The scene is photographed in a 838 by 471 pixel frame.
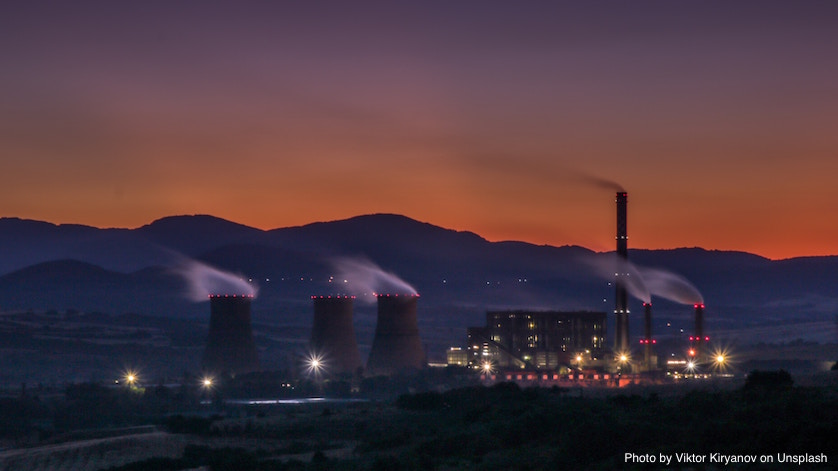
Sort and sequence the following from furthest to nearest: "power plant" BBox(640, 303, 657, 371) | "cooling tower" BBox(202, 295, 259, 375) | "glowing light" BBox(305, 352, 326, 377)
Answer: "power plant" BBox(640, 303, 657, 371)
"glowing light" BBox(305, 352, 326, 377)
"cooling tower" BBox(202, 295, 259, 375)

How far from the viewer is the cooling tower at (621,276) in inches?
4085

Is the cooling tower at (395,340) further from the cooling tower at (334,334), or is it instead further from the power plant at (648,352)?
the power plant at (648,352)

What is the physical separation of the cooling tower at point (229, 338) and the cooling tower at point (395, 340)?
9.56 m

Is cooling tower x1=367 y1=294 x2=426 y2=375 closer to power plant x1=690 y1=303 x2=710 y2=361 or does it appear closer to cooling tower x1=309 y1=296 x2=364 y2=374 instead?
cooling tower x1=309 y1=296 x2=364 y2=374

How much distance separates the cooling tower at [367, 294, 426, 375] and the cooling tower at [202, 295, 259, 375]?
31.4 feet

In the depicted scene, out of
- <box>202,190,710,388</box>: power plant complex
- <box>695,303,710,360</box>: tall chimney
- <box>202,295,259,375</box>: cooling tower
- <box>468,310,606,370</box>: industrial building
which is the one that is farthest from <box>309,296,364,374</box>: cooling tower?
<box>695,303,710,360</box>: tall chimney

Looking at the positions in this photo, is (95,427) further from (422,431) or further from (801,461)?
(801,461)

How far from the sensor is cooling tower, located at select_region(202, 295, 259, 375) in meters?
99.8

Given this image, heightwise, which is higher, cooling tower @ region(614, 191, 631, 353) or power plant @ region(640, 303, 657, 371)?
cooling tower @ region(614, 191, 631, 353)

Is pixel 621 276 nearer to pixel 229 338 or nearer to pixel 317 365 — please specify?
pixel 317 365

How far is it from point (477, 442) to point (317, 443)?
10894 mm

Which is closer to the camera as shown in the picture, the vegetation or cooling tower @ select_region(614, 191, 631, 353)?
the vegetation

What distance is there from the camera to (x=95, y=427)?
76375 millimetres

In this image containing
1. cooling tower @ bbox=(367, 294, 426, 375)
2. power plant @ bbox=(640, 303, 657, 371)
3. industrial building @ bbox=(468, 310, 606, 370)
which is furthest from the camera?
industrial building @ bbox=(468, 310, 606, 370)
